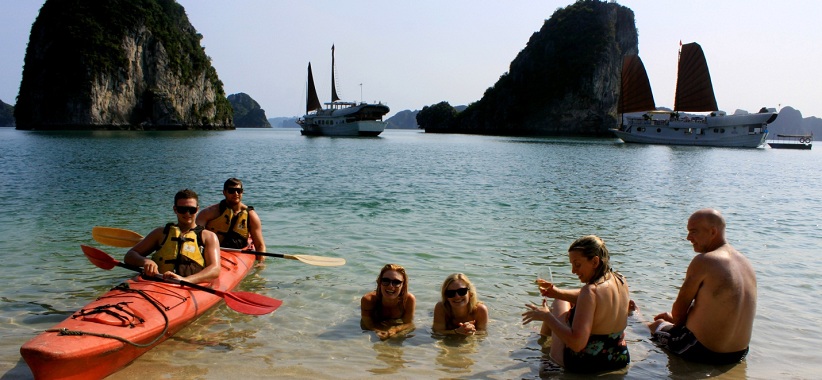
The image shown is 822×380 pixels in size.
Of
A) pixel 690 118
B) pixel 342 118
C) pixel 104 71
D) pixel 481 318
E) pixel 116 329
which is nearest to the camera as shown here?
pixel 116 329

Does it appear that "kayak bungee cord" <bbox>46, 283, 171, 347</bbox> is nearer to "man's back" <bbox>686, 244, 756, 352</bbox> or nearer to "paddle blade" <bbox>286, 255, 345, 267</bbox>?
"paddle blade" <bbox>286, 255, 345, 267</bbox>

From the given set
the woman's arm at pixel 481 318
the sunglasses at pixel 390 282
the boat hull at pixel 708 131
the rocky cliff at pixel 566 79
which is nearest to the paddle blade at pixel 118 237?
the sunglasses at pixel 390 282

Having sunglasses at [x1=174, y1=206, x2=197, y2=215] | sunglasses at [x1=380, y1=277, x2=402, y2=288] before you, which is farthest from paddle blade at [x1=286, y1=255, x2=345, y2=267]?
sunglasses at [x1=380, y1=277, x2=402, y2=288]

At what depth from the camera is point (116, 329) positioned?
15.2ft

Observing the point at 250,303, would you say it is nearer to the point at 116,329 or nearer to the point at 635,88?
the point at 116,329

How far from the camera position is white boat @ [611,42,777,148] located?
6606cm

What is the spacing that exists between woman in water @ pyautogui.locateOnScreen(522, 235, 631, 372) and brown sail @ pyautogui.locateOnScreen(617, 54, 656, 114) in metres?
76.3

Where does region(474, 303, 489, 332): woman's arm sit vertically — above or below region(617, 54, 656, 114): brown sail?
below

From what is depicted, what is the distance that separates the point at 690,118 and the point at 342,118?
48.2 metres

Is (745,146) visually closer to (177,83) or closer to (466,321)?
(466,321)

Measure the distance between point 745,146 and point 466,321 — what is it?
7453 centimetres

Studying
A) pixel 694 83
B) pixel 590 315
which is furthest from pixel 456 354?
pixel 694 83

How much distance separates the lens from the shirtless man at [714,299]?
4.50 m

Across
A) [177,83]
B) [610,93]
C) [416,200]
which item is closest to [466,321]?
[416,200]
